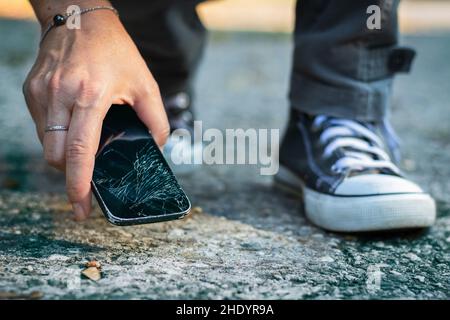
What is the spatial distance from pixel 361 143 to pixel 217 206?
33 cm

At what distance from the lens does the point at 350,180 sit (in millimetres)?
1139

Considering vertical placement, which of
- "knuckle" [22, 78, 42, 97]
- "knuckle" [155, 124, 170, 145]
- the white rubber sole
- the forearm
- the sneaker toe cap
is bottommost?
the white rubber sole

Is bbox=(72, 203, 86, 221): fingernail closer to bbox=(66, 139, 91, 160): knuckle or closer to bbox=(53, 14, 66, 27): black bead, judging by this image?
bbox=(66, 139, 91, 160): knuckle

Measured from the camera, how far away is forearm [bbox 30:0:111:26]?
1047 mm

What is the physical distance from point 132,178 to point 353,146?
0.48m

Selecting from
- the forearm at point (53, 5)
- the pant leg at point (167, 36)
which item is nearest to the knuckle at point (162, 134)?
the forearm at point (53, 5)

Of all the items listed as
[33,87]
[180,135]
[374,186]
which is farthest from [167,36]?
[374,186]

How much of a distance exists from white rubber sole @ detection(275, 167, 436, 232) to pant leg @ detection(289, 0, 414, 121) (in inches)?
9.0

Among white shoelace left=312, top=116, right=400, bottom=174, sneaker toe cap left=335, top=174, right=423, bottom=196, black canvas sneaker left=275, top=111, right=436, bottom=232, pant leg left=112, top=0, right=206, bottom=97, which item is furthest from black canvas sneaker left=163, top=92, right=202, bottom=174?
sneaker toe cap left=335, top=174, right=423, bottom=196

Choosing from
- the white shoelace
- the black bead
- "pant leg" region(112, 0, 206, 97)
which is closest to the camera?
the black bead

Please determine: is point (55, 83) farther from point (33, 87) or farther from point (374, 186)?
point (374, 186)

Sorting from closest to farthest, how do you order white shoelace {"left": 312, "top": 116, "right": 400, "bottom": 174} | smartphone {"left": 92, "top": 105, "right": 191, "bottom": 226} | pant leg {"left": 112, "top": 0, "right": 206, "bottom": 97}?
1. smartphone {"left": 92, "top": 105, "right": 191, "bottom": 226}
2. white shoelace {"left": 312, "top": 116, "right": 400, "bottom": 174}
3. pant leg {"left": 112, "top": 0, "right": 206, "bottom": 97}

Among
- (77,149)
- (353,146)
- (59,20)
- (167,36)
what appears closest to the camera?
(77,149)
